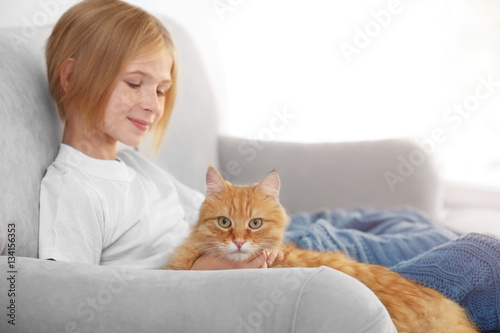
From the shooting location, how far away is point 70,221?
1.21 metres

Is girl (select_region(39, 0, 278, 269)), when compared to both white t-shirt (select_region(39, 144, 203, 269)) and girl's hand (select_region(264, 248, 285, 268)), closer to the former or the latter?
white t-shirt (select_region(39, 144, 203, 269))

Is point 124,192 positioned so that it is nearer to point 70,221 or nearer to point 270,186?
point 70,221

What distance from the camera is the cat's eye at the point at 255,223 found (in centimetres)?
117

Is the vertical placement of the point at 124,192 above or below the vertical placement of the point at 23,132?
below

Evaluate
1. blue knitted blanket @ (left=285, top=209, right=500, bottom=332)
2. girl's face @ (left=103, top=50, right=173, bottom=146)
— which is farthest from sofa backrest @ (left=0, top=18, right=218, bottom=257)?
blue knitted blanket @ (left=285, top=209, right=500, bottom=332)

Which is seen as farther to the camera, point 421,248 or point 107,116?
point 421,248

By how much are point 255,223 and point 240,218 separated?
0.04m

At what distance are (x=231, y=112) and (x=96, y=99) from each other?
5.78 feet

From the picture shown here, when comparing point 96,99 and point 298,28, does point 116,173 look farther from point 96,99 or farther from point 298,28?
point 298,28

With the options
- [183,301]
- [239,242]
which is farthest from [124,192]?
[183,301]

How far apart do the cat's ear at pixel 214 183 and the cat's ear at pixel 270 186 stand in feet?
0.27

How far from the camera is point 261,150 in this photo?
85.5 inches

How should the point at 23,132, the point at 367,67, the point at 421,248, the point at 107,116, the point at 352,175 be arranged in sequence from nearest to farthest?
1. the point at 23,132
2. the point at 107,116
3. the point at 421,248
4. the point at 352,175
5. the point at 367,67

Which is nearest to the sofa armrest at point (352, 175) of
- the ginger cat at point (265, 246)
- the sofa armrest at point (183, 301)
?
the ginger cat at point (265, 246)
